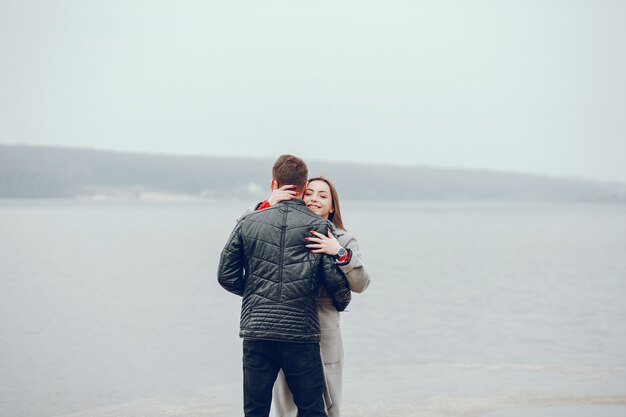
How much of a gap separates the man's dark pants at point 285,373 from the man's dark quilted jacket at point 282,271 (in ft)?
0.25

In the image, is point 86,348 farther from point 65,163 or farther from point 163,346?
point 65,163

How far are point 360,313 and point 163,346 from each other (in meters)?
5.61

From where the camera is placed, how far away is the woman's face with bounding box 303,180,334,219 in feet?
14.9

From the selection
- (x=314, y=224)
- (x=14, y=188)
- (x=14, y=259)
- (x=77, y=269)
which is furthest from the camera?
(x=14, y=188)

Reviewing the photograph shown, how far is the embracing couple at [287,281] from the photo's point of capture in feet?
13.7

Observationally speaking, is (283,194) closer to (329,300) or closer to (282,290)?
(282,290)

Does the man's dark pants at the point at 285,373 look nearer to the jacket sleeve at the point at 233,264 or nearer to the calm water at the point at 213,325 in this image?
the jacket sleeve at the point at 233,264

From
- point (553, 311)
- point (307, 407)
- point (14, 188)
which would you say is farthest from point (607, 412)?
point (14, 188)

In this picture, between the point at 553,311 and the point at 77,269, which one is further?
the point at 77,269

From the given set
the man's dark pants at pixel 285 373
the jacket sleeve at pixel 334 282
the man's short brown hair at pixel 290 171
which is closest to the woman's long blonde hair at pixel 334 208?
the man's short brown hair at pixel 290 171

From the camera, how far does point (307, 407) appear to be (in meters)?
4.29

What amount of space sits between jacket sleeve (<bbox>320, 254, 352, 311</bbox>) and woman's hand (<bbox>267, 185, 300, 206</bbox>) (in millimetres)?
345

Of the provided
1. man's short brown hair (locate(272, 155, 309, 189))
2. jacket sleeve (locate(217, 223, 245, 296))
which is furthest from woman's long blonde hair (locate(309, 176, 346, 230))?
jacket sleeve (locate(217, 223, 245, 296))

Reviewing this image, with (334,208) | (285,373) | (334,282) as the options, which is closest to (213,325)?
(334,208)
